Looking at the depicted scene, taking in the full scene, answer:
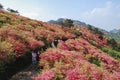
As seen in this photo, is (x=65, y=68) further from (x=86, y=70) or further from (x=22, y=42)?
(x=22, y=42)

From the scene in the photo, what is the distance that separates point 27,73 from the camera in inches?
1113

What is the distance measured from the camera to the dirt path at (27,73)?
26.7 meters

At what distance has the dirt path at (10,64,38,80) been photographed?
2670cm

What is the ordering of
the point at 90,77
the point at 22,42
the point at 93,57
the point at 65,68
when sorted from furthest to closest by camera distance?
the point at 93,57, the point at 22,42, the point at 65,68, the point at 90,77

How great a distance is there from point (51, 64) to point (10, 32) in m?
7.81

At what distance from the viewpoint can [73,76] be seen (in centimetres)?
2011

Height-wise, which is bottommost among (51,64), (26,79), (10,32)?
(26,79)

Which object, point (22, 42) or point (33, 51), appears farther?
point (33, 51)

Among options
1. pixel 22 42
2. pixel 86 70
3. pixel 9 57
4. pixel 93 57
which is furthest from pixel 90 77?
pixel 93 57

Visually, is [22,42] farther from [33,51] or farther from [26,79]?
[26,79]

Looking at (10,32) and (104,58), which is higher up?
(10,32)

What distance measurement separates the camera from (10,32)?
3108cm

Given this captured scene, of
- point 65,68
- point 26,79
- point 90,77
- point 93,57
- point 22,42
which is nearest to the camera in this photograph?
point 90,77

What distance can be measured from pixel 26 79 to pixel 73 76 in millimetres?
7424
